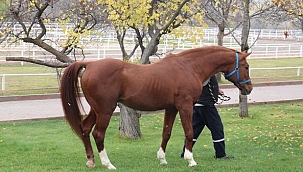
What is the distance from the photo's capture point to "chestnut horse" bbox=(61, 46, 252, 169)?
6324 millimetres

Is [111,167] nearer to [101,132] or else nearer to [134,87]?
[101,132]

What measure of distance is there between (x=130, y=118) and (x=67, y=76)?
3.83 meters

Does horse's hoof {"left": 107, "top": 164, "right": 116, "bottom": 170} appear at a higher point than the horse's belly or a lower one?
lower

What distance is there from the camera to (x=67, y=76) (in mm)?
6457

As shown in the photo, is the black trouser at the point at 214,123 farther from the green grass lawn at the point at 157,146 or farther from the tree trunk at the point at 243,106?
the tree trunk at the point at 243,106

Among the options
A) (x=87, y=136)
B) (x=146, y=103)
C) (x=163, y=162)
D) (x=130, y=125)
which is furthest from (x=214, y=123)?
(x=130, y=125)

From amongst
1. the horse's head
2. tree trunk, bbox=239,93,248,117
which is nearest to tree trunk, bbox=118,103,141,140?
the horse's head

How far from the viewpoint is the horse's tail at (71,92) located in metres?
6.46

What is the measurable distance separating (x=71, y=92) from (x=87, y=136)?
2.15 feet

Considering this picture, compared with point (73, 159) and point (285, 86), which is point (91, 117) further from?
point (285, 86)

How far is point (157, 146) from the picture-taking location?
31.0 feet

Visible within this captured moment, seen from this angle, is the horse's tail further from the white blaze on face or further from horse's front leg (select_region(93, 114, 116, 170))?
the white blaze on face

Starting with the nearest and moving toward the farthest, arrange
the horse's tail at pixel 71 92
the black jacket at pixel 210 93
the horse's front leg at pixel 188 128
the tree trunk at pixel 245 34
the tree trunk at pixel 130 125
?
the horse's tail at pixel 71 92 < the horse's front leg at pixel 188 128 < the black jacket at pixel 210 93 < the tree trunk at pixel 130 125 < the tree trunk at pixel 245 34

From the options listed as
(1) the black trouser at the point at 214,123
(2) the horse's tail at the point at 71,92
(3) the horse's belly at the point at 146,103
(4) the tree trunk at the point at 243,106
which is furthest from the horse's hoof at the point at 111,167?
(4) the tree trunk at the point at 243,106
